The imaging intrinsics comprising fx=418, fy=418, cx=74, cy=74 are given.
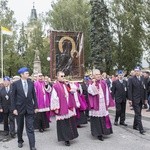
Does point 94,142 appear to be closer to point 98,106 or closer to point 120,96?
point 98,106

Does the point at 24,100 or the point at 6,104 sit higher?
the point at 24,100

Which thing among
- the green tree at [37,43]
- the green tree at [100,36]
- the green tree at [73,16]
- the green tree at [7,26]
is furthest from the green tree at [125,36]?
the green tree at [37,43]

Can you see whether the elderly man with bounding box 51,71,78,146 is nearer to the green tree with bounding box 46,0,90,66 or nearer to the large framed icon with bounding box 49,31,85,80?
the large framed icon with bounding box 49,31,85,80

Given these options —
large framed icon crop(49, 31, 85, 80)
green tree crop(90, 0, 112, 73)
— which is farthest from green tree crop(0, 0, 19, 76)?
large framed icon crop(49, 31, 85, 80)

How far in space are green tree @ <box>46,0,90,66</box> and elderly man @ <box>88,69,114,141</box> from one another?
33.8 m

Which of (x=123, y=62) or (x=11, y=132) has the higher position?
(x=123, y=62)

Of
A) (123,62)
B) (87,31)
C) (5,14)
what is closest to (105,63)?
(123,62)

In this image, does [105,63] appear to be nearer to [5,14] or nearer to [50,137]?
[5,14]

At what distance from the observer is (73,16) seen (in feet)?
151

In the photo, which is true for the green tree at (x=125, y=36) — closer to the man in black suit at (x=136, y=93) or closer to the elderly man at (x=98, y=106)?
the man in black suit at (x=136, y=93)

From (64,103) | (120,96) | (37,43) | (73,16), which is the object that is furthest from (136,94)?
(37,43)

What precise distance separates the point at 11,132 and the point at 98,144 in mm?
2759

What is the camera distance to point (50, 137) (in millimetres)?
11680

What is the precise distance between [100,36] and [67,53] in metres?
25.9
